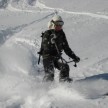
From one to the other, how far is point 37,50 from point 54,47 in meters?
5.18

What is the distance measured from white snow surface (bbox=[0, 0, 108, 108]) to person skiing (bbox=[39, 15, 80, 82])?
265 millimetres

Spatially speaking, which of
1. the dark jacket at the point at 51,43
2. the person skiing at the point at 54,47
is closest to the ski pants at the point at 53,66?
the person skiing at the point at 54,47

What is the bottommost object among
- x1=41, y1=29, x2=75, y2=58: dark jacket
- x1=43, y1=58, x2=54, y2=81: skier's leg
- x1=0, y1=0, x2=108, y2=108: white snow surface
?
x1=0, y1=0, x2=108, y2=108: white snow surface

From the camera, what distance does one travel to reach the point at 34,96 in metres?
7.03

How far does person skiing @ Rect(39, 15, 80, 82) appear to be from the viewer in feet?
24.6

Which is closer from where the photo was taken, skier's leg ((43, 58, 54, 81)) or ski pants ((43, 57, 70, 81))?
ski pants ((43, 57, 70, 81))

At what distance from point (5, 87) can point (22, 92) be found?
33.7 inches

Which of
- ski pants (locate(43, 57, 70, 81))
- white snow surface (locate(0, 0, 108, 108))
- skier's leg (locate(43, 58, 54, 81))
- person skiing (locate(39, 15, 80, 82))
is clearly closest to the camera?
white snow surface (locate(0, 0, 108, 108))

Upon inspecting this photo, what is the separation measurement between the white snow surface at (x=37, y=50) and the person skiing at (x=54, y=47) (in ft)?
0.87

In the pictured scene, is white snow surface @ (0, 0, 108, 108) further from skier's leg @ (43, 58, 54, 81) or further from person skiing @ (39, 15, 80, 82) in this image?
person skiing @ (39, 15, 80, 82)

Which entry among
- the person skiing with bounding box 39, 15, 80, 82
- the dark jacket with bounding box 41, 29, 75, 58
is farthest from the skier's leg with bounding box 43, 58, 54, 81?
the dark jacket with bounding box 41, 29, 75, 58

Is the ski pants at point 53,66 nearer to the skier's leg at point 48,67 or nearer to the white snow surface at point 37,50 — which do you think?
the skier's leg at point 48,67

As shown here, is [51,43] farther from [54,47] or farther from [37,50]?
[37,50]

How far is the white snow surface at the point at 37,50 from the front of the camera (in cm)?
691
